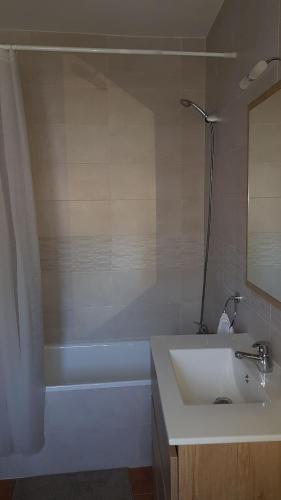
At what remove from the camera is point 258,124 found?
1.71m

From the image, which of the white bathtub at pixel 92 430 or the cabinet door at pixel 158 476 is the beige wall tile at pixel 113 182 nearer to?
the white bathtub at pixel 92 430

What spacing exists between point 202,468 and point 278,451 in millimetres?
227

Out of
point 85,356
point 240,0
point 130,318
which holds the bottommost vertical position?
point 85,356

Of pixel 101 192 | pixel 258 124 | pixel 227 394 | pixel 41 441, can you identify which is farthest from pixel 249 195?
pixel 41 441

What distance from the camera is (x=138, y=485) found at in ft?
7.09

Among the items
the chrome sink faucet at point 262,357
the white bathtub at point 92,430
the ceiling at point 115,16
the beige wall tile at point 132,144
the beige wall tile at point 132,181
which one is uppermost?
the ceiling at point 115,16

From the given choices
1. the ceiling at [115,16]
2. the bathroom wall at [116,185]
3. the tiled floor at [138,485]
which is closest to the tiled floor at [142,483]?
the tiled floor at [138,485]

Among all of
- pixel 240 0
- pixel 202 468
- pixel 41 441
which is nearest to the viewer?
pixel 202 468

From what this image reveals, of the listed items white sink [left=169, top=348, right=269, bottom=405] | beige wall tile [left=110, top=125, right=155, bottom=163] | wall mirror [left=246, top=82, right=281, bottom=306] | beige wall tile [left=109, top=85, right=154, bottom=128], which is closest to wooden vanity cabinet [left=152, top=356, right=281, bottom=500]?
white sink [left=169, top=348, right=269, bottom=405]

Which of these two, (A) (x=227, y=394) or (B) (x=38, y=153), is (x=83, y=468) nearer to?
(A) (x=227, y=394)

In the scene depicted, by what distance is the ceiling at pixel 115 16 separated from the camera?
7.32 ft

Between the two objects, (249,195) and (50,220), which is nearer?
(249,195)

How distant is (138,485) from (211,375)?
0.95 metres

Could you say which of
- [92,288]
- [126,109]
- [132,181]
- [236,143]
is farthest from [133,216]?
[236,143]
